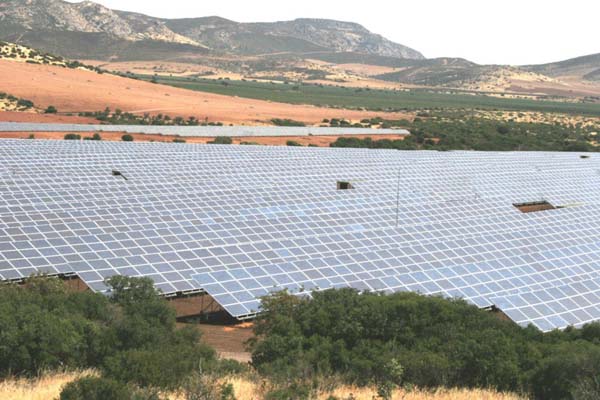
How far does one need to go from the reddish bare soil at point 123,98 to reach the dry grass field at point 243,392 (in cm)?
9565

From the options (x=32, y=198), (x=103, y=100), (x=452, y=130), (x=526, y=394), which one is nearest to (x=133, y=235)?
(x=32, y=198)

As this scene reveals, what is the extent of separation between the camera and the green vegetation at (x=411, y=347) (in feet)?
58.8

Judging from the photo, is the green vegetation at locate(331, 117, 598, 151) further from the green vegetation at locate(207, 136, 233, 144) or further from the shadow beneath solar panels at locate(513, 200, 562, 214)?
the shadow beneath solar panels at locate(513, 200, 562, 214)

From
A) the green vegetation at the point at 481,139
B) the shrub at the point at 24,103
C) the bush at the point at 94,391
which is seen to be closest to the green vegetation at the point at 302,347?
the bush at the point at 94,391

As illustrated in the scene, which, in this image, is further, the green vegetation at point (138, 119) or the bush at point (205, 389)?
the green vegetation at point (138, 119)

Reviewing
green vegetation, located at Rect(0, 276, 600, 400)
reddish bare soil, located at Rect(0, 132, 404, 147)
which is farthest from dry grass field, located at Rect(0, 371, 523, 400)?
reddish bare soil, located at Rect(0, 132, 404, 147)

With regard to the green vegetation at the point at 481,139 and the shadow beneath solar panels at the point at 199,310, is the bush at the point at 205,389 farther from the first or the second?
the green vegetation at the point at 481,139

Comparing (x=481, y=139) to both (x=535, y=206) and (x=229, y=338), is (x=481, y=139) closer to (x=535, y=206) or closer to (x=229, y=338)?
(x=535, y=206)

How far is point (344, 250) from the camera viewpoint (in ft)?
113

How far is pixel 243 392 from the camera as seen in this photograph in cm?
1572

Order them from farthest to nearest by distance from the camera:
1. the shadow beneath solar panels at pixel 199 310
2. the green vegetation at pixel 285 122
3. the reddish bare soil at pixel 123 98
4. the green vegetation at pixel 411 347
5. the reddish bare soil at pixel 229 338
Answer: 1. the reddish bare soil at pixel 123 98
2. the green vegetation at pixel 285 122
3. the shadow beneath solar panels at pixel 199 310
4. the reddish bare soil at pixel 229 338
5. the green vegetation at pixel 411 347

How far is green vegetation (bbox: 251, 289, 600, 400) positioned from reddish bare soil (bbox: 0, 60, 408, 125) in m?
89.1

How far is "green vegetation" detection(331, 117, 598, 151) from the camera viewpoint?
301ft

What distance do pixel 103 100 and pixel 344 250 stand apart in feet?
312
